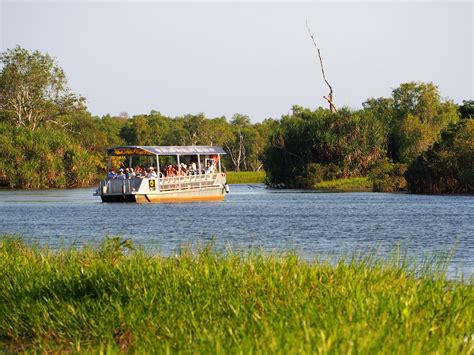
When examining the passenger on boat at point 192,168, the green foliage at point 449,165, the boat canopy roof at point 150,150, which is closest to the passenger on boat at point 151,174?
the boat canopy roof at point 150,150

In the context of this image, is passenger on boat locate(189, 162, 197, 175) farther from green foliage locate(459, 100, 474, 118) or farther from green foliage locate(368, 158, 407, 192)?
green foliage locate(459, 100, 474, 118)

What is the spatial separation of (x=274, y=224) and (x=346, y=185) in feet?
144

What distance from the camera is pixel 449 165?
65875 millimetres

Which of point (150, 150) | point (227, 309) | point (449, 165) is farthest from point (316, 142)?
point (227, 309)

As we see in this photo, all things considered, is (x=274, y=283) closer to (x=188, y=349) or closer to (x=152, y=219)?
(x=188, y=349)

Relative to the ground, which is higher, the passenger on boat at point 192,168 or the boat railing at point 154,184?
the passenger on boat at point 192,168

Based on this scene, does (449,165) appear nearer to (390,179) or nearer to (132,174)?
(390,179)

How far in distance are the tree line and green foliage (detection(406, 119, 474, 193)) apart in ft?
0.21

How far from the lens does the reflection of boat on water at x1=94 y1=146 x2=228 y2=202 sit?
54938 mm

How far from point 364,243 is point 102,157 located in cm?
9055

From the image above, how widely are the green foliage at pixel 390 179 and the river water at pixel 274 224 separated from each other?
1697 centimetres

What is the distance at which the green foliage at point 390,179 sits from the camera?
2985 inches

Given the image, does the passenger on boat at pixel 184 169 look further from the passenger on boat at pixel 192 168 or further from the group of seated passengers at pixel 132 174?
the group of seated passengers at pixel 132 174

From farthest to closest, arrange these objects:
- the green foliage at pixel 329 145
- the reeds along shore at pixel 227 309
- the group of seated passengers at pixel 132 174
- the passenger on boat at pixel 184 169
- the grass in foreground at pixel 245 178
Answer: the grass in foreground at pixel 245 178 < the green foliage at pixel 329 145 < the passenger on boat at pixel 184 169 < the group of seated passengers at pixel 132 174 < the reeds along shore at pixel 227 309
